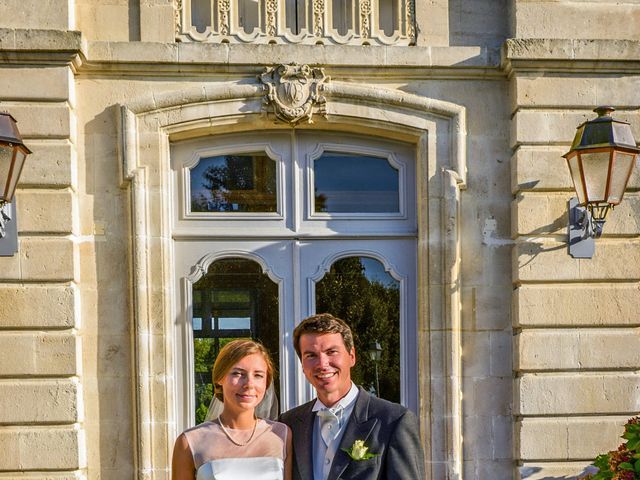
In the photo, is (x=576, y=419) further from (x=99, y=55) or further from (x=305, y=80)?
(x=99, y=55)

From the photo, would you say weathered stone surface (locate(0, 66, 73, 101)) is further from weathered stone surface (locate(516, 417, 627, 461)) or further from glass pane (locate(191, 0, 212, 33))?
weathered stone surface (locate(516, 417, 627, 461))

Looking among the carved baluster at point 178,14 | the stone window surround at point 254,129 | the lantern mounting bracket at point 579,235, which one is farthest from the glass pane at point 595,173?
the carved baluster at point 178,14

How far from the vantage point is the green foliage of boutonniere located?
3.94 meters

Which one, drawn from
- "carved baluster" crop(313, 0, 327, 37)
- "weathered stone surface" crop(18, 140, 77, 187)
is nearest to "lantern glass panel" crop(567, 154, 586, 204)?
"carved baluster" crop(313, 0, 327, 37)

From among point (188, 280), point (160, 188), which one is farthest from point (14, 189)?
point (188, 280)

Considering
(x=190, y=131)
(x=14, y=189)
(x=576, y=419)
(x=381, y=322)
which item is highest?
(x=190, y=131)

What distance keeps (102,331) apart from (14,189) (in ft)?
3.89

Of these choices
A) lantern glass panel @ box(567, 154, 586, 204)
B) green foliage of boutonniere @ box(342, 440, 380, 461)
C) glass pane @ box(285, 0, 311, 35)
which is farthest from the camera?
glass pane @ box(285, 0, 311, 35)

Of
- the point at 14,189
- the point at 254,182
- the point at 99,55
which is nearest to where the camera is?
the point at 14,189

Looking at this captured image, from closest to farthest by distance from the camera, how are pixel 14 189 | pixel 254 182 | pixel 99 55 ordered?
pixel 14 189
pixel 99 55
pixel 254 182

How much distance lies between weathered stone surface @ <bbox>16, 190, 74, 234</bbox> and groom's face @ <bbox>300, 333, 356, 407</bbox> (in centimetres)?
262

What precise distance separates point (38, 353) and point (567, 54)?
13.6ft

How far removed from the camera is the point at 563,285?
6309 millimetres

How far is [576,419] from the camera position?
20.4 feet
